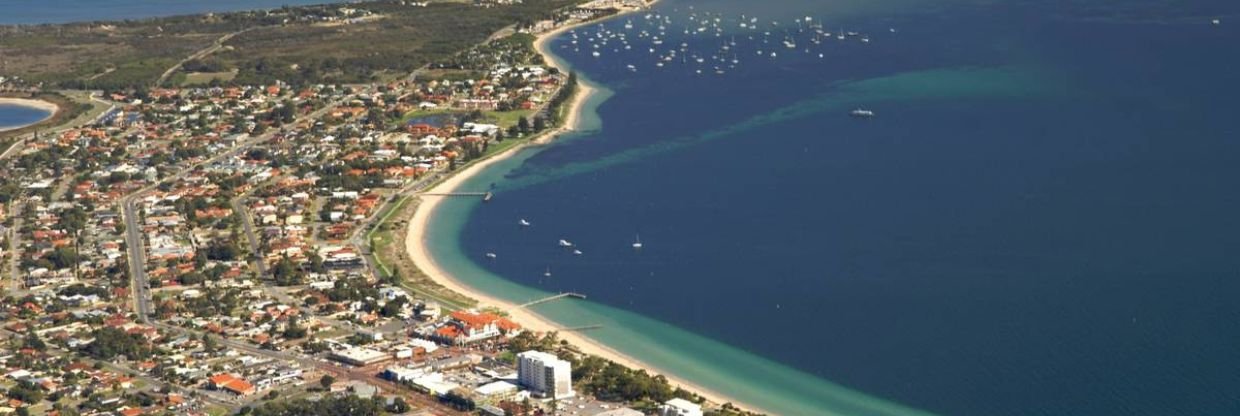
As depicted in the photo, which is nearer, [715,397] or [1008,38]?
[715,397]

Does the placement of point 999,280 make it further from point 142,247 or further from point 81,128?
point 81,128

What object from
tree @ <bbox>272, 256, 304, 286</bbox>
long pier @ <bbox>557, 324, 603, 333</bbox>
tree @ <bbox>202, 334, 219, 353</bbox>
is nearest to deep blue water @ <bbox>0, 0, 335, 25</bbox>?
tree @ <bbox>272, 256, 304, 286</bbox>

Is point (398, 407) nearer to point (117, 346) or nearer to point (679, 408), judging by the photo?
point (679, 408)

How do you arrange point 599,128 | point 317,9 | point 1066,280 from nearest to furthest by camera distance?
1. point 1066,280
2. point 599,128
3. point 317,9

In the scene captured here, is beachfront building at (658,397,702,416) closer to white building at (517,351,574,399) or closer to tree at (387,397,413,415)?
white building at (517,351,574,399)

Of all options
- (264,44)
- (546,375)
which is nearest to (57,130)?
(264,44)

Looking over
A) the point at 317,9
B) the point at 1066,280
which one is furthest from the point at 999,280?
the point at 317,9

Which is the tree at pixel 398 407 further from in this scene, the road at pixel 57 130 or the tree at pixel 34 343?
the road at pixel 57 130
